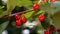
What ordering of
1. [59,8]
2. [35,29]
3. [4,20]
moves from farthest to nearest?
[35,29], [4,20], [59,8]

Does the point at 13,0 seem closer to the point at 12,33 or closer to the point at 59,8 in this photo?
the point at 59,8

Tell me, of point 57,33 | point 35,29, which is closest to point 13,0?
point 57,33

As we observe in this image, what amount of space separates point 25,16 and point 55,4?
26 centimetres

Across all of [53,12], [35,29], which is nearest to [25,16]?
[53,12]

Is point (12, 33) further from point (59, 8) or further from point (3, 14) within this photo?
point (59, 8)

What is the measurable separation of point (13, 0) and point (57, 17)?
19cm

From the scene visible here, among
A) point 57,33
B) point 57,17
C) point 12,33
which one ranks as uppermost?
point 57,17

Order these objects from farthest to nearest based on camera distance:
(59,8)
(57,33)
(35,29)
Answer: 1. (35,29)
2. (57,33)
3. (59,8)

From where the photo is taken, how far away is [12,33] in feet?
7.18

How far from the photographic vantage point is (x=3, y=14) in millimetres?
858

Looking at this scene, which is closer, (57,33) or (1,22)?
(57,33)

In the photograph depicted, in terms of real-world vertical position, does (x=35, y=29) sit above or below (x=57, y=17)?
below

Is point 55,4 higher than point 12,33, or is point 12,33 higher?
point 55,4

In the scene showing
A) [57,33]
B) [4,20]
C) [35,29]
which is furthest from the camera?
A: [35,29]
